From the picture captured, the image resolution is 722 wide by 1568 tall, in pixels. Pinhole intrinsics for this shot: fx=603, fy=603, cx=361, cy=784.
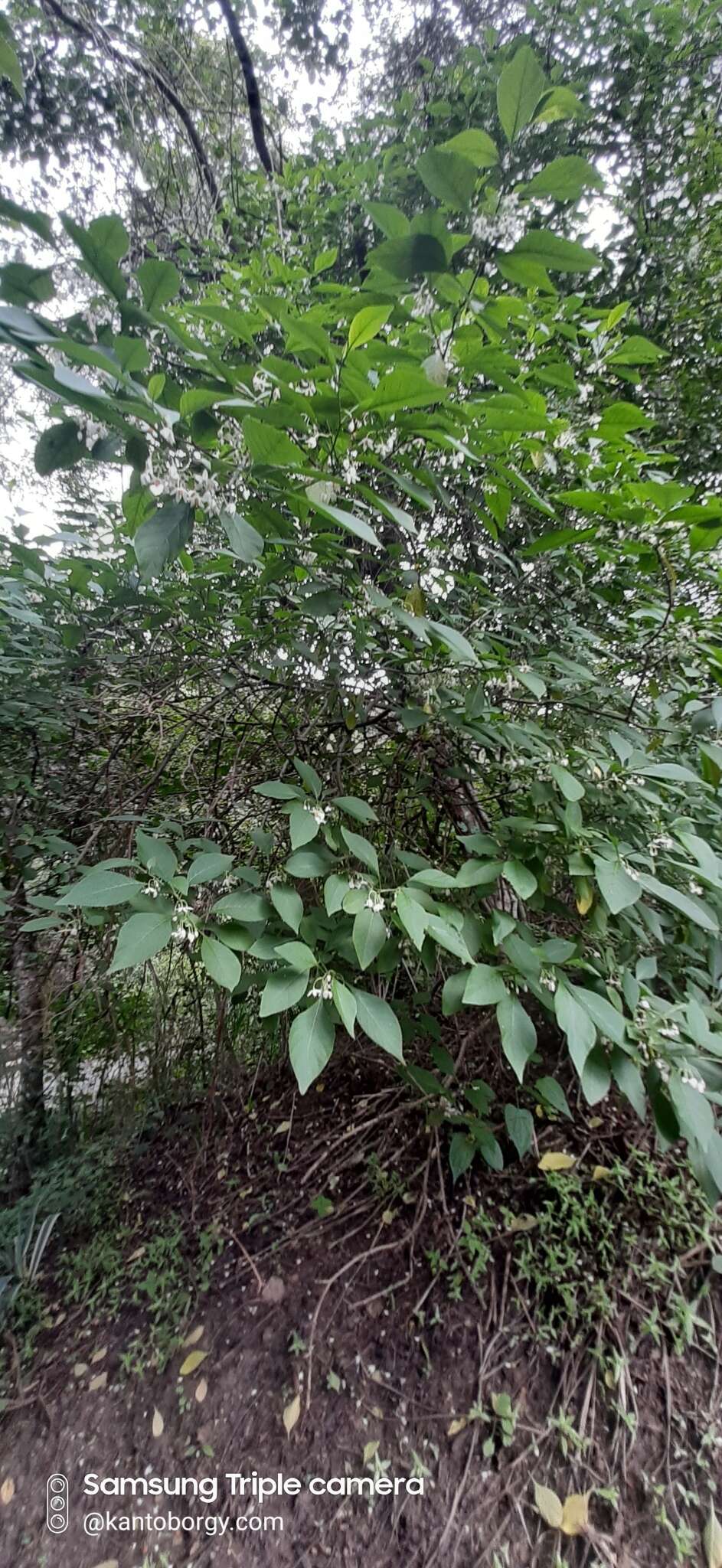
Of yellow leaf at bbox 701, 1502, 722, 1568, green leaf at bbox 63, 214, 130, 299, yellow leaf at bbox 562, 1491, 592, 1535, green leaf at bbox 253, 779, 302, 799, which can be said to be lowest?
yellow leaf at bbox 562, 1491, 592, 1535

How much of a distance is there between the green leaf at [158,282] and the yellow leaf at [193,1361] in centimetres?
213

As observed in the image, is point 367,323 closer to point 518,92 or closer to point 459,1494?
point 518,92

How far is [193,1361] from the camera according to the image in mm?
1493

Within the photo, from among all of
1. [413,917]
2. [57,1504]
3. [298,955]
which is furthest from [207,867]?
[57,1504]

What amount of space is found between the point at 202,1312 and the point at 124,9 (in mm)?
4990

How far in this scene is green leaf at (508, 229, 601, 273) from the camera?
0.71m

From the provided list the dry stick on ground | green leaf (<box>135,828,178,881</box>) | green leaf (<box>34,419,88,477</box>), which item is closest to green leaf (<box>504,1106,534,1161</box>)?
the dry stick on ground

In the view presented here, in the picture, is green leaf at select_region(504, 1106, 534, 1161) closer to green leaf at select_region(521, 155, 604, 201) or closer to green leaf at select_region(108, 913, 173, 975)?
green leaf at select_region(108, 913, 173, 975)

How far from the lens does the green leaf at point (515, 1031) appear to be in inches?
33.9

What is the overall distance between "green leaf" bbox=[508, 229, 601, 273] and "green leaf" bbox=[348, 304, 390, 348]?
0.53 feet

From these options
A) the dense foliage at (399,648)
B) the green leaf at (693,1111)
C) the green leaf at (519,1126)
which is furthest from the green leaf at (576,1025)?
the green leaf at (519,1126)

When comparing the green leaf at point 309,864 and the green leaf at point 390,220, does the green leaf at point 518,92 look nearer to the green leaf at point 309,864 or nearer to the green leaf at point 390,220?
the green leaf at point 390,220

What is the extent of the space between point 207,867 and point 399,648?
69 centimetres

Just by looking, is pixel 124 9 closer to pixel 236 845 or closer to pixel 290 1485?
pixel 236 845
